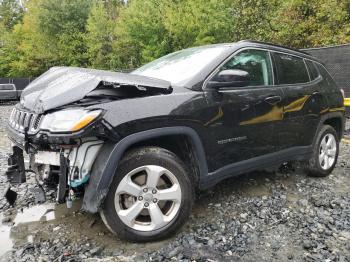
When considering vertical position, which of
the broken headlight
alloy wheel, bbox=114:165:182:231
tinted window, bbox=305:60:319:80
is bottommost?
alloy wheel, bbox=114:165:182:231

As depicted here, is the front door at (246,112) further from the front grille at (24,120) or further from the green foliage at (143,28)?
the green foliage at (143,28)

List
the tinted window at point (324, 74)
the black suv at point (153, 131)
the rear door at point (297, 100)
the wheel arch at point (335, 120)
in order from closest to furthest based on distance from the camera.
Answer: the black suv at point (153, 131) → the rear door at point (297, 100) → the wheel arch at point (335, 120) → the tinted window at point (324, 74)

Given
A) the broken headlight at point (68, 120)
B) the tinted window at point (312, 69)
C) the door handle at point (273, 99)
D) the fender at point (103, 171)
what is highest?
the tinted window at point (312, 69)

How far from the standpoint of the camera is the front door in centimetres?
322

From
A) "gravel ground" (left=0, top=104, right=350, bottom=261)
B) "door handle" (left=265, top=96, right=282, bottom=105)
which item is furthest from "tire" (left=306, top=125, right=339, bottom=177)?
"door handle" (left=265, top=96, right=282, bottom=105)

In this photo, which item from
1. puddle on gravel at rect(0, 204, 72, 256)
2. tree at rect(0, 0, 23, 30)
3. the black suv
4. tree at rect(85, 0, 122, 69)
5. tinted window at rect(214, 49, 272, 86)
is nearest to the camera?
the black suv

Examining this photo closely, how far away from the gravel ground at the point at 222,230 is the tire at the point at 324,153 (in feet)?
1.13

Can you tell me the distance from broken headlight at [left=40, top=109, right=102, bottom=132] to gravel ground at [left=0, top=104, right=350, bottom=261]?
1032 mm

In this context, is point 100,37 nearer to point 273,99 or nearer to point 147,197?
point 273,99

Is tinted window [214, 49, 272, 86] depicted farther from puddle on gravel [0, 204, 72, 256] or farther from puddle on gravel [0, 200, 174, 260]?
A: puddle on gravel [0, 204, 72, 256]

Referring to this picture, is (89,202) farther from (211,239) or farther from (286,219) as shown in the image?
(286,219)

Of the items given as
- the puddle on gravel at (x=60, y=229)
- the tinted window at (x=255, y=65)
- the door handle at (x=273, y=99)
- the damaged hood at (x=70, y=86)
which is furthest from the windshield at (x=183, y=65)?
the puddle on gravel at (x=60, y=229)

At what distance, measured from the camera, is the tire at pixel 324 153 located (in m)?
4.47

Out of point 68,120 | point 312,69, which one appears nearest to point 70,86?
point 68,120
